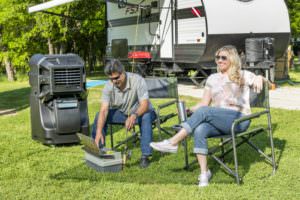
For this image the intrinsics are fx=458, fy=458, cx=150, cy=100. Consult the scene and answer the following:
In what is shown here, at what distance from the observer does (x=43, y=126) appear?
5246 mm

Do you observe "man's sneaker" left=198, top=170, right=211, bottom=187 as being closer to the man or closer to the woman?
the woman

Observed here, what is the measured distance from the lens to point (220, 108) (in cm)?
388

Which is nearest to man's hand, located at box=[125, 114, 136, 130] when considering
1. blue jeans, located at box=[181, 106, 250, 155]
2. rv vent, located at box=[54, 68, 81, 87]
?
blue jeans, located at box=[181, 106, 250, 155]

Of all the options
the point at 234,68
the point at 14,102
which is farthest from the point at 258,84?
the point at 14,102

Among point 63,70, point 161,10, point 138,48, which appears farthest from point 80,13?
point 63,70

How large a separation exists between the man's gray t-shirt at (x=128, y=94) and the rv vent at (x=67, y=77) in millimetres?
830

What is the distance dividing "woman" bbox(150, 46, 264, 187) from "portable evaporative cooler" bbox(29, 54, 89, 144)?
1.65 m

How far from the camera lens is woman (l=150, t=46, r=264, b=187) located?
3.75m

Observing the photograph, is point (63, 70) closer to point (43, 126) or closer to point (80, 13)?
point (43, 126)

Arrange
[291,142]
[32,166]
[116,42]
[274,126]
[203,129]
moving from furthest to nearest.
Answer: [116,42] → [274,126] → [291,142] → [32,166] → [203,129]

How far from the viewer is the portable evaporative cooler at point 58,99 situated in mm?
5180

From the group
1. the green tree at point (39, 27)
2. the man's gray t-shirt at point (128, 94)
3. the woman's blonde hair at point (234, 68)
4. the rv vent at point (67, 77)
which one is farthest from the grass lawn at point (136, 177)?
the green tree at point (39, 27)

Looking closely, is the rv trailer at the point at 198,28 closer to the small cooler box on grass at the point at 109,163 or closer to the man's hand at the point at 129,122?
the man's hand at the point at 129,122

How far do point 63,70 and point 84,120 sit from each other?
0.64 m
